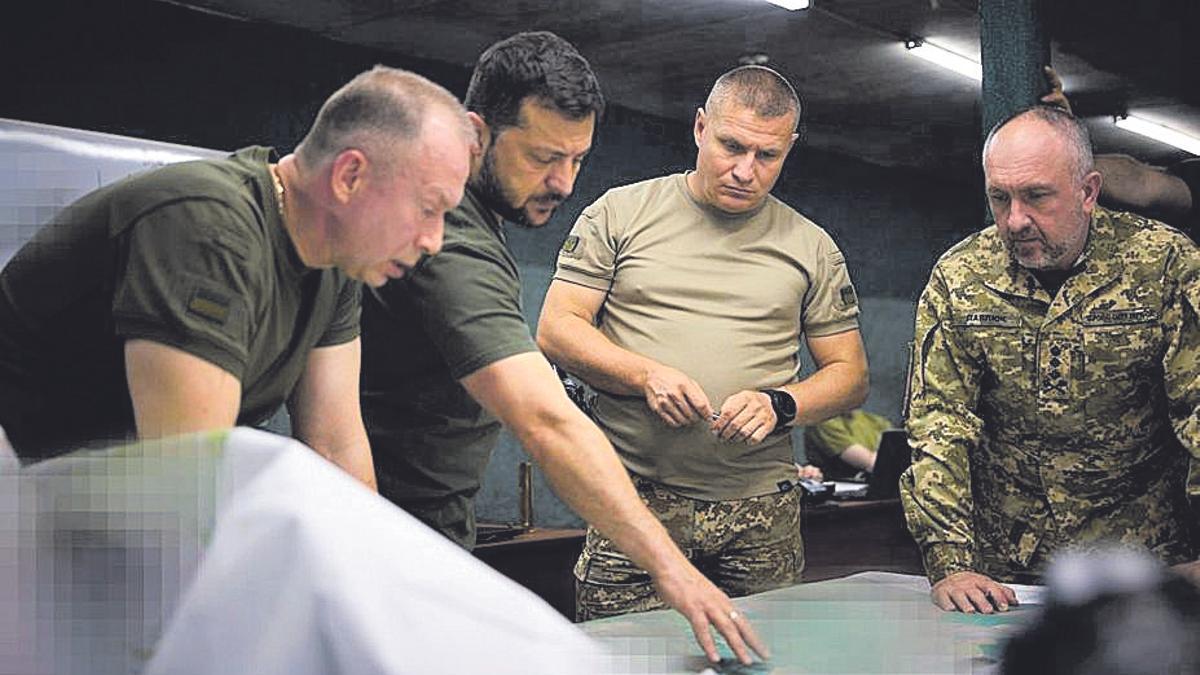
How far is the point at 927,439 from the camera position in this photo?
2314 mm

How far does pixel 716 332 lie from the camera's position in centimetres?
251

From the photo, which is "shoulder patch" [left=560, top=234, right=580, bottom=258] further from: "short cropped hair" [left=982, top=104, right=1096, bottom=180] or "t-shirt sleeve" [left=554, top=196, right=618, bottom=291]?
"short cropped hair" [left=982, top=104, right=1096, bottom=180]

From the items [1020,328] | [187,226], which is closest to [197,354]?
[187,226]

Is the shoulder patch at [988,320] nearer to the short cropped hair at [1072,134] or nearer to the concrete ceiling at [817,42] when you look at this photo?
the short cropped hair at [1072,134]

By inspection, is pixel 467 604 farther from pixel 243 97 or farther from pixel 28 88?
pixel 243 97

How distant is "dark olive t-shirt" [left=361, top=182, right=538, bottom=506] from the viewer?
176 cm

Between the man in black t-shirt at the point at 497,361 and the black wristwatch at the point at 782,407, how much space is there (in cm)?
56

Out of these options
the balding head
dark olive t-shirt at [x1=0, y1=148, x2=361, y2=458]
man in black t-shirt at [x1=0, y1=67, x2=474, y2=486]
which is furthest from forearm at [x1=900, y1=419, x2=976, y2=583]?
dark olive t-shirt at [x1=0, y1=148, x2=361, y2=458]

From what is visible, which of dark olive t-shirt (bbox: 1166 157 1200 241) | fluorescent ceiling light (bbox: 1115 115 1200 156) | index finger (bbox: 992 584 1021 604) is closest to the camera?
index finger (bbox: 992 584 1021 604)

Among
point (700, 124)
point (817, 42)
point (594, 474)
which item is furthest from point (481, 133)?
point (817, 42)

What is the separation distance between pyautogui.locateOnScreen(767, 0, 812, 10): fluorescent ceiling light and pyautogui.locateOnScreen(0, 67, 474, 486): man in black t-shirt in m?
3.78

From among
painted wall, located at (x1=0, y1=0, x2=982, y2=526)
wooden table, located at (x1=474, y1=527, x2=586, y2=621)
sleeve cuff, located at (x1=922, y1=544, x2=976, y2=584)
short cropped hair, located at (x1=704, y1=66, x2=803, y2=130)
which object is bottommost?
wooden table, located at (x1=474, y1=527, x2=586, y2=621)

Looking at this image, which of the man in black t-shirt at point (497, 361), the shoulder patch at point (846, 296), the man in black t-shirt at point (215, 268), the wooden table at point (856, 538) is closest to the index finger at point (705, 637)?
the man in black t-shirt at point (497, 361)

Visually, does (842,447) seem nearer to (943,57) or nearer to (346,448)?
(943,57)
